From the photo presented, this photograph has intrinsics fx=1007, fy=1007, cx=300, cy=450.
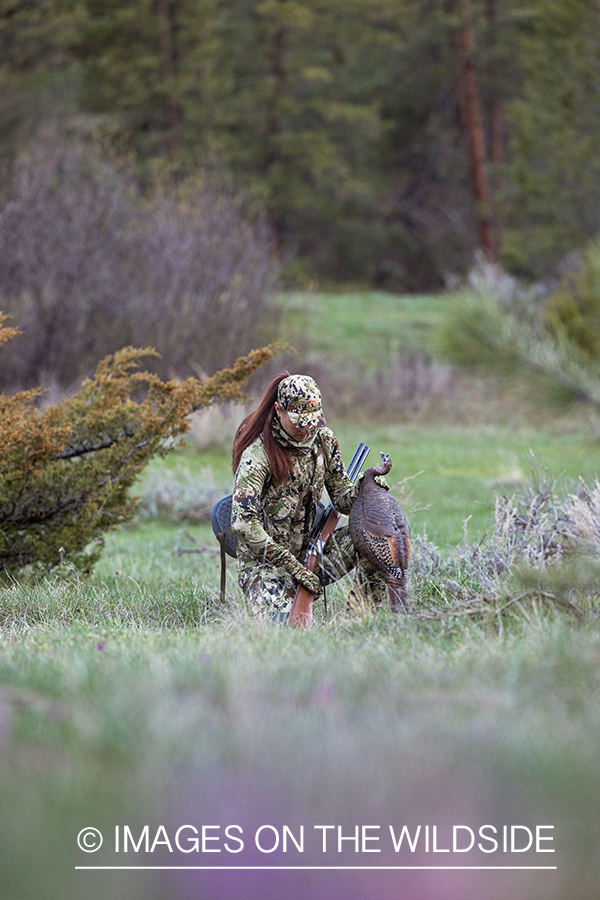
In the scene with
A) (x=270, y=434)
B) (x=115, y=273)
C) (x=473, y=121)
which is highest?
(x=473, y=121)

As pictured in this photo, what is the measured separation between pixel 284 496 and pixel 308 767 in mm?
2655

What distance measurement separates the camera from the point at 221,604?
5.11 metres

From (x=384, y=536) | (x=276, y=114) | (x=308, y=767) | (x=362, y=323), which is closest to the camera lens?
(x=308, y=767)

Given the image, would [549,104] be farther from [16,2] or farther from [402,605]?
[402,605]

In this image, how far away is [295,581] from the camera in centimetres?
473

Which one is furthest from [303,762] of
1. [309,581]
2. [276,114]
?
[276,114]

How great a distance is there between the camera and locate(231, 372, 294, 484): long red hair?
4.80 m

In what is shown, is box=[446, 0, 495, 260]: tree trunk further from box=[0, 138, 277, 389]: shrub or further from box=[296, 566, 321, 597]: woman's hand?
box=[296, 566, 321, 597]: woman's hand

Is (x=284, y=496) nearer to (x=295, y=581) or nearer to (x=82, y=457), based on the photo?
(x=295, y=581)

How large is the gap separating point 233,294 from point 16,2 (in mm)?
10847

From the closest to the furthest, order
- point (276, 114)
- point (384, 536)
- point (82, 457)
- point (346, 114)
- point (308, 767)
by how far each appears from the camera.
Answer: point (308, 767), point (384, 536), point (82, 457), point (346, 114), point (276, 114)

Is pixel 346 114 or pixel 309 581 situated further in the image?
pixel 346 114

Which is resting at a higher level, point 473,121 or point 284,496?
point 473,121

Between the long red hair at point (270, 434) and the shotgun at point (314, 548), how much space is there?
0.43 metres
